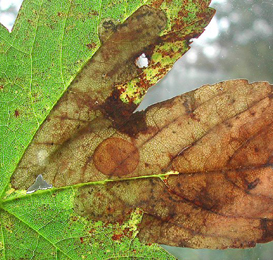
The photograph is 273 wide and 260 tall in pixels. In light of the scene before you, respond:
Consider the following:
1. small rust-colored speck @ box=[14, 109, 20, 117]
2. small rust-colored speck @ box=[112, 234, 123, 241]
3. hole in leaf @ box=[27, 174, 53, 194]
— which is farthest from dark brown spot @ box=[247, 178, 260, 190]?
small rust-colored speck @ box=[14, 109, 20, 117]

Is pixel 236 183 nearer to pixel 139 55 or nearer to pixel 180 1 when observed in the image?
pixel 139 55

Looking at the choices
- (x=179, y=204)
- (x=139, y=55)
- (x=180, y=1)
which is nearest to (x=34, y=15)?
(x=139, y=55)

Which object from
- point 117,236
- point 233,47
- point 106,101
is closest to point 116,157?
point 106,101

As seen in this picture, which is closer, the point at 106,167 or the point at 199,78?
the point at 106,167

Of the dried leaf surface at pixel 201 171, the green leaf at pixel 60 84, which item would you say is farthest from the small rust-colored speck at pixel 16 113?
the dried leaf surface at pixel 201 171

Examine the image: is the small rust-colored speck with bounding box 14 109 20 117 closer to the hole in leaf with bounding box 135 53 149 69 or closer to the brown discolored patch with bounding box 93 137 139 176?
the brown discolored patch with bounding box 93 137 139 176

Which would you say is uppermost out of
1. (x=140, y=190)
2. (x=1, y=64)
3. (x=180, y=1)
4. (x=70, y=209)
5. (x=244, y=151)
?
(x=180, y=1)
